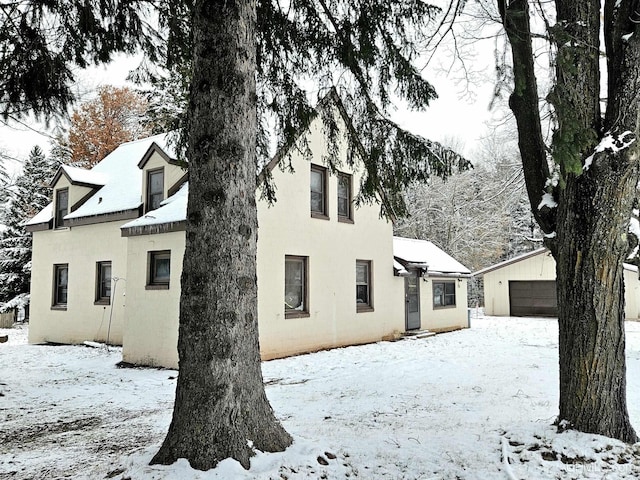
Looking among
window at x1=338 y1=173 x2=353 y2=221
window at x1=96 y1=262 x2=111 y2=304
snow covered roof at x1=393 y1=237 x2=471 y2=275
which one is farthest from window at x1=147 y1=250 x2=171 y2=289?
snow covered roof at x1=393 y1=237 x2=471 y2=275

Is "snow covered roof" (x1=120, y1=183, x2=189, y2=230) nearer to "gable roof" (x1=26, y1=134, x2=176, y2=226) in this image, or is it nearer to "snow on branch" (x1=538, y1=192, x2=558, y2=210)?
"gable roof" (x1=26, y1=134, x2=176, y2=226)

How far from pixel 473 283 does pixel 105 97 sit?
2488cm

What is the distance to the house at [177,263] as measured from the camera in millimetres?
10516

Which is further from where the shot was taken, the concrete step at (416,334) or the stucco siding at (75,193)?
the concrete step at (416,334)

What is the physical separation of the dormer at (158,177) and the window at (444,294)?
9.86 metres

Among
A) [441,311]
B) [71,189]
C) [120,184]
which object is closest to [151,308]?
[120,184]

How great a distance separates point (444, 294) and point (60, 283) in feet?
41.9

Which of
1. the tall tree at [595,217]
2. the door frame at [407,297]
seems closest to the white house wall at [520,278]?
the door frame at [407,297]

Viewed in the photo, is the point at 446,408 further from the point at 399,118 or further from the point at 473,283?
the point at 473,283

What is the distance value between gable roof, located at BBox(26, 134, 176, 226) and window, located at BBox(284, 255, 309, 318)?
424 cm

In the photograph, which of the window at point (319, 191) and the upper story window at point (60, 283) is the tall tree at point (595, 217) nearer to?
the window at point (319, 191)

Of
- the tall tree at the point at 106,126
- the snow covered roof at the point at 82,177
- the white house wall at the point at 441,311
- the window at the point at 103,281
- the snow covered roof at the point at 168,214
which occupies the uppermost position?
the tall tree at the point at 106,126

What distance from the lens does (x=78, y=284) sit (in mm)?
14156

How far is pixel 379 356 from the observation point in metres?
11.4
